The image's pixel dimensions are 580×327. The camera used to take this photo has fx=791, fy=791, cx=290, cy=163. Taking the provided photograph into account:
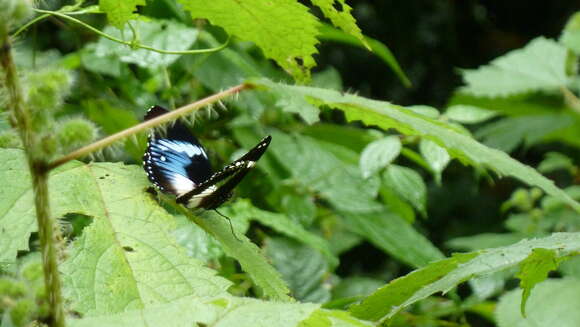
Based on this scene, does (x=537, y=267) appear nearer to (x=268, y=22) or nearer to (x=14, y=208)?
(x=268, y=22)

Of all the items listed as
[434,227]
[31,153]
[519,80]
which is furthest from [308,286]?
[434,227]

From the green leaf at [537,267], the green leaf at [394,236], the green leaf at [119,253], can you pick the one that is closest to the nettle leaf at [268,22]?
the green leaf at [119,253]

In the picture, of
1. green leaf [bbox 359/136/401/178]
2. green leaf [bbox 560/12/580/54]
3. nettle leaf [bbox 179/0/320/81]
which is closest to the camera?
nettle leaf [bbox 179/0/320/81]

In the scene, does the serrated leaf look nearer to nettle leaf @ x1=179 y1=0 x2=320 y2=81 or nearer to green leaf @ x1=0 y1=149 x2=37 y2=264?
nettle leaf @ x1=179 y1=0 x2=320 y2=81

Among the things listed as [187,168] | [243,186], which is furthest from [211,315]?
[243,186]

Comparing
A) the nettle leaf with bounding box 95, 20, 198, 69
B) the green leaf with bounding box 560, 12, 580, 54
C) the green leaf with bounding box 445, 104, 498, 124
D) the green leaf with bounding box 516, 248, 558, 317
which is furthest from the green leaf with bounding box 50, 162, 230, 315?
the green leaf with bounding box 560, 12, 580, 54

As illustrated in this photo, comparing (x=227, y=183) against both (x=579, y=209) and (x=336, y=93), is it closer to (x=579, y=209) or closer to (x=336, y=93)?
(x=336, y=93)
